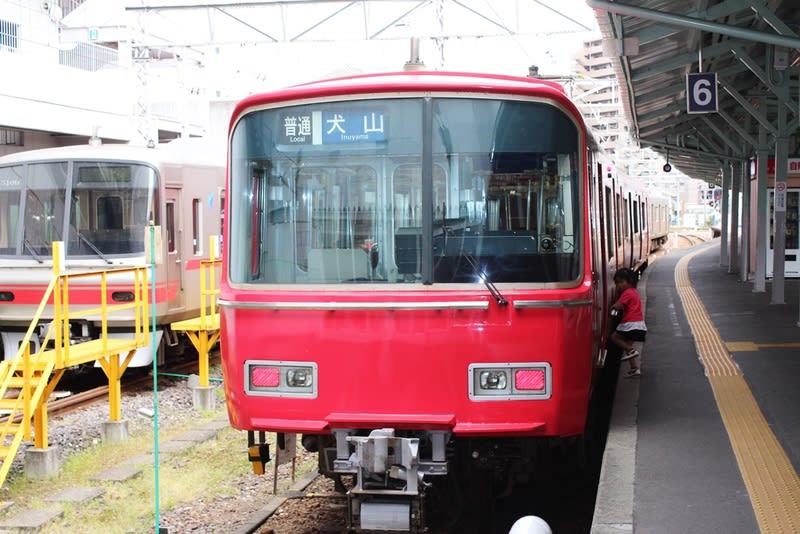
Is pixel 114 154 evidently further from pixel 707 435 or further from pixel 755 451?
pixel 755 451

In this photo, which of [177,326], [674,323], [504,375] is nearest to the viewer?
[504,375]

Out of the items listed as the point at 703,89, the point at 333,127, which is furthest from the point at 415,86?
the point at 703,89

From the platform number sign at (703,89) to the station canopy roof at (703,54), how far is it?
1 centimetres

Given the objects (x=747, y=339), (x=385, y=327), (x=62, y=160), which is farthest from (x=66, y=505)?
(x=747, y=339)

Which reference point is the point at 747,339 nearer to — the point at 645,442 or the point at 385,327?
the point at 645,442

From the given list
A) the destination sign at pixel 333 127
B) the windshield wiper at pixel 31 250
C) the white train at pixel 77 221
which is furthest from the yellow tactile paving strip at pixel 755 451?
the windshield wiper at pixel 31 250

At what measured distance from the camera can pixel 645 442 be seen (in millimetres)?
7551

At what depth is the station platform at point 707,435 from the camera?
586 cm

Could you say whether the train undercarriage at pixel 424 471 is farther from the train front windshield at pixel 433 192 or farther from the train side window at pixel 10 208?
the train side window at pixel 10 208

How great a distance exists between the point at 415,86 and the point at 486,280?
3.71 ft

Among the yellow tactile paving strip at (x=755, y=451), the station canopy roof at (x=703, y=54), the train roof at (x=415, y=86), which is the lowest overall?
the yellow tactile paving strip at (x=755, y=451)

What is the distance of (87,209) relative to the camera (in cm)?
1254

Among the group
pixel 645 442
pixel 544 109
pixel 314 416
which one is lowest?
pixel 645 442

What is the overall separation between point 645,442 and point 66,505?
4.00m
